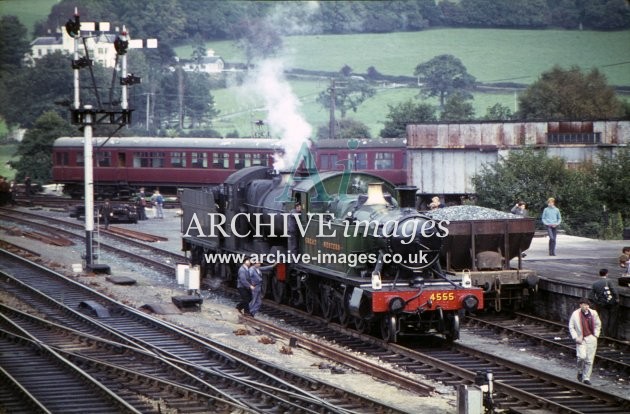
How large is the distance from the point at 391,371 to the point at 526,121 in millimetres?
31880

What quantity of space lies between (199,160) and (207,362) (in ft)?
107

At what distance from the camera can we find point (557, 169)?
3850 cm

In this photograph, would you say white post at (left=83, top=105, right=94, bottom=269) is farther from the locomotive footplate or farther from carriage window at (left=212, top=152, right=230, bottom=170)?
carriage window at (left=212, top=152, right=230, bottom=170)

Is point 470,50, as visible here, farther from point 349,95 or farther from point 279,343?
point 279,343

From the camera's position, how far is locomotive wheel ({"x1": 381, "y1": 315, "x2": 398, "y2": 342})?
17.5 metres

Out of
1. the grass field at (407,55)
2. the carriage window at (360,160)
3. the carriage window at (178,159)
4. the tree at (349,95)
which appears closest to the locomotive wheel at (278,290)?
the carriage window at (360,160)

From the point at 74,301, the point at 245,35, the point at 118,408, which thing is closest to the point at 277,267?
the point at 74,301

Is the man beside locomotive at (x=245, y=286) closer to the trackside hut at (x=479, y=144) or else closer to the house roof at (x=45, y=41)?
the trackside hut at (x=479, y=144)

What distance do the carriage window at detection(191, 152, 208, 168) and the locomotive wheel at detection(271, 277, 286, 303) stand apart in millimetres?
25507

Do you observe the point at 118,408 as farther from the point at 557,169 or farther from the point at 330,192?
the point at 557,169

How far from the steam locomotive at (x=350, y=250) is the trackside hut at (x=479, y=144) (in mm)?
22474

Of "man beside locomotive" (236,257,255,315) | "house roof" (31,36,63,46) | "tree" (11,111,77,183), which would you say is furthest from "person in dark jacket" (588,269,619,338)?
"house roof" (31,36,63,46)

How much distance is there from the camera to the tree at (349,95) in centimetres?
8681

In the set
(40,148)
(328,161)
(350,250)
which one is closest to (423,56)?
(40,148)
